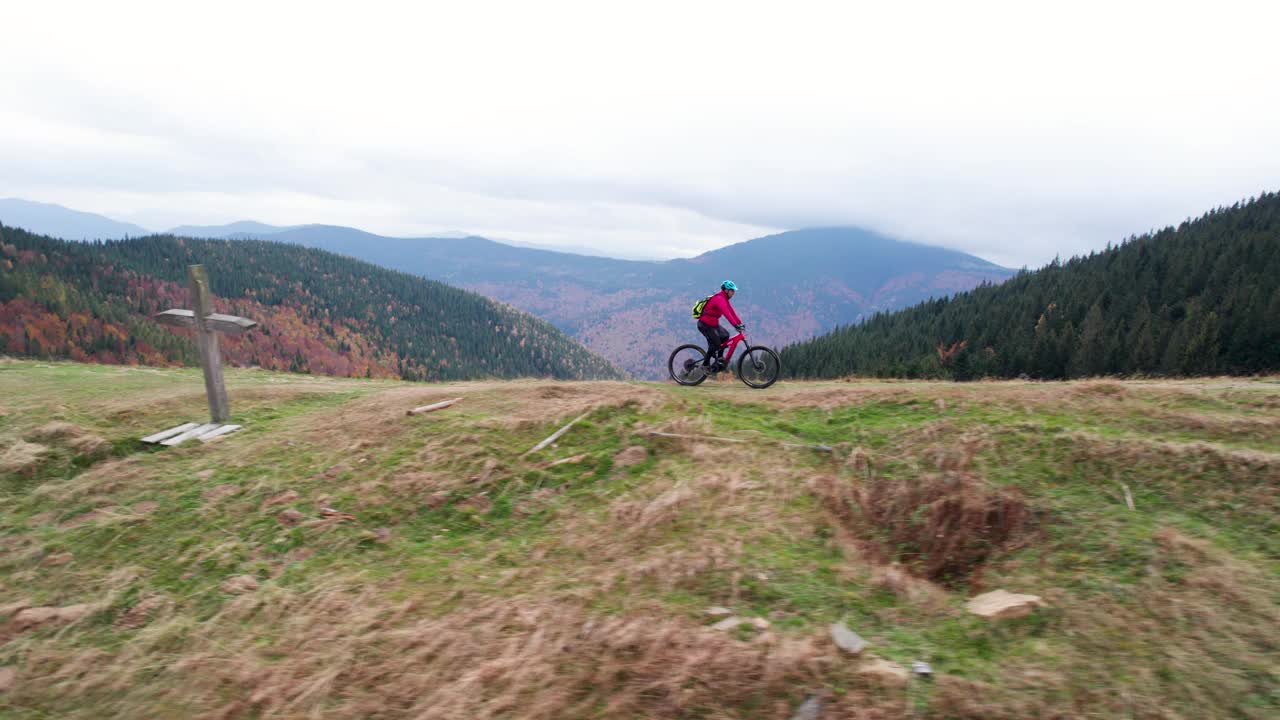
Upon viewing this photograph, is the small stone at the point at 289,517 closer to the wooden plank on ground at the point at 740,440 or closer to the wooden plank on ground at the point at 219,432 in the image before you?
the wooden plank on ground at the point at 219,432

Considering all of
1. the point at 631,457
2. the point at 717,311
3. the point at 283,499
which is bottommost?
the point at 283,499

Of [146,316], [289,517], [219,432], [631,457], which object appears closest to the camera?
[289,517]

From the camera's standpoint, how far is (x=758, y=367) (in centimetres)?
1327

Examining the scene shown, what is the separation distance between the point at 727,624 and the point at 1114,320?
94.2 metres

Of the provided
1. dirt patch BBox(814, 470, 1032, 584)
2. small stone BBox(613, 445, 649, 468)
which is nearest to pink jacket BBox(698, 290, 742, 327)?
small stone BBox(613, 445, 649, 468)

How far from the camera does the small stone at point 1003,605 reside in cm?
433

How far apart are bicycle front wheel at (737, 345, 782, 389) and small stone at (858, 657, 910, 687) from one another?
9355 mm

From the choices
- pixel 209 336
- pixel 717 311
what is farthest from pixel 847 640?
pixel 209 336

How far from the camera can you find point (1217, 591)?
4352 mm

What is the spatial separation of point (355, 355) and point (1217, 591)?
197m

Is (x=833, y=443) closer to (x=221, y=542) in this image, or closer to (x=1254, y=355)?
(x=221, y=542)

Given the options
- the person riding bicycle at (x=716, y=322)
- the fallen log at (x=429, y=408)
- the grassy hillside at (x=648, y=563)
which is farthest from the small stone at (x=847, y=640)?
the person riding bicycle at (x=716, y=322)

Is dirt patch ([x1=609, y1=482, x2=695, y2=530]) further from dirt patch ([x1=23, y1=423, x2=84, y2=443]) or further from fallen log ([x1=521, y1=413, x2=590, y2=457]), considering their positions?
dirt patch ([x1=23, y1=423, x2=84, y2=443])

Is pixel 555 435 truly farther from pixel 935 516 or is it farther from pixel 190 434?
pixel 190 434
